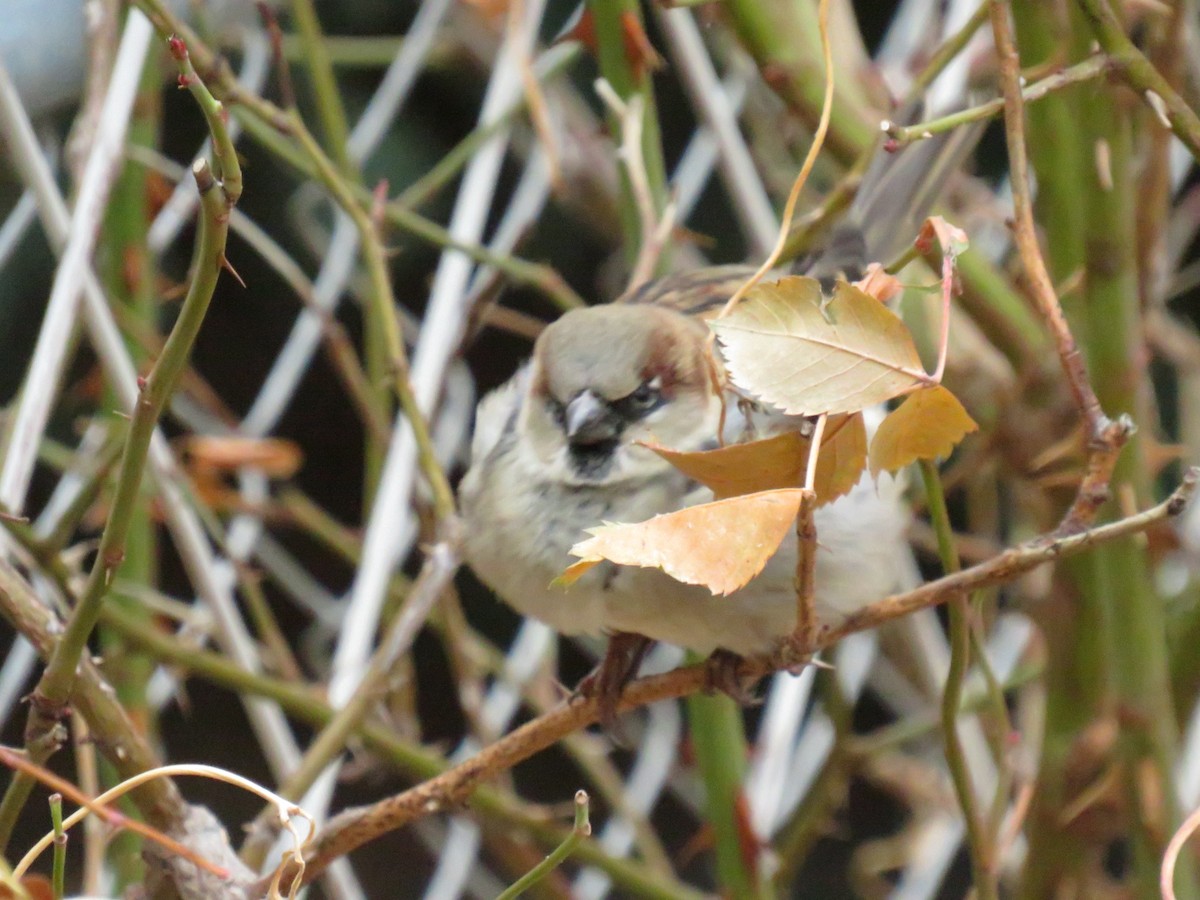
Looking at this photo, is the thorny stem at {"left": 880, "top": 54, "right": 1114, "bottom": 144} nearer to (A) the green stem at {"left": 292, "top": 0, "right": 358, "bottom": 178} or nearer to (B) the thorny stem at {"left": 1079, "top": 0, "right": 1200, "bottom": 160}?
(B) the thorny stem at {"left": 1079, "top": 0, "right": 1200, "bottom": 160}

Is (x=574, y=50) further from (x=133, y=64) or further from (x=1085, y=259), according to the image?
(x=1085, y=259)

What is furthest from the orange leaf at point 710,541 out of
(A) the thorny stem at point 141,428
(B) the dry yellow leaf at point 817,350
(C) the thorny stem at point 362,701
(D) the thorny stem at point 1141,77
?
(C) the thorny stem at point 362,701

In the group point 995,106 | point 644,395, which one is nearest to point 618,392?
point 644,395

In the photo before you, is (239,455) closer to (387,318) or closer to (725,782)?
(387,318)

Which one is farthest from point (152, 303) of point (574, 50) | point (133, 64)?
point (574, 50)

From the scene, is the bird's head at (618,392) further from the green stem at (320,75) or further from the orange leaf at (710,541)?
the orange leaf at (710,541)

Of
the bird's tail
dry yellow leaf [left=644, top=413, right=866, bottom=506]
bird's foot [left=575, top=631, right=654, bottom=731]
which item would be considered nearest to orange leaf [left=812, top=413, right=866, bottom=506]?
dry yellow leaf [left=644, top=413, right=866, bottom=506]
